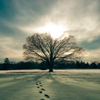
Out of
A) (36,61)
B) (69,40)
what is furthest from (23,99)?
(69,40)

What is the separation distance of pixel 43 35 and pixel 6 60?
69.1 m

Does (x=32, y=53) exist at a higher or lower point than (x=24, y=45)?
lower

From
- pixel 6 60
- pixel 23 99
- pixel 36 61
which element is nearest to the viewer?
pixel 23 99

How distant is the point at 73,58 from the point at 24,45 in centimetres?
1336

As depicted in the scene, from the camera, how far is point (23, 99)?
154 inches

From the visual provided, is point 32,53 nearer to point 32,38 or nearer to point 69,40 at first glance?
point 32,38

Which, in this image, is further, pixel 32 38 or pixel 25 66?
pixel 25 66

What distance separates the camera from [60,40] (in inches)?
1152

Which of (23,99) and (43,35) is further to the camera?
(43,35)

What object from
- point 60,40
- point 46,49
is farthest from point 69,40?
point 46,49

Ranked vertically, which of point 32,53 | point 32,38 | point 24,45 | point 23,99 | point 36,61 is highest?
point 32,38

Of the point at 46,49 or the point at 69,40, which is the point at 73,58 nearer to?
the point at 69,40

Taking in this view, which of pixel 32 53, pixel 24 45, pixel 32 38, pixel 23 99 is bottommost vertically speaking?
pixel 23 99

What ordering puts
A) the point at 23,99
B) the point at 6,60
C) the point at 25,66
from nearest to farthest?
the point at 23,99 < the point at 6,60 < the point at 25,66
